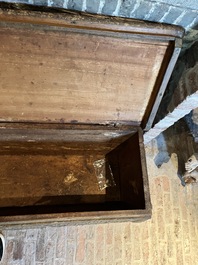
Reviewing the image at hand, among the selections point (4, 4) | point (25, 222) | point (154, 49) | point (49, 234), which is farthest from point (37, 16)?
point (49, 234)

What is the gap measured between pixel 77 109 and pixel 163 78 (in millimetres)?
469

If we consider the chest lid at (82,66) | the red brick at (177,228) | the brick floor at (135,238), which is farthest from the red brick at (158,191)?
the chest lid at (82,66)

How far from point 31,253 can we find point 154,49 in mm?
1476

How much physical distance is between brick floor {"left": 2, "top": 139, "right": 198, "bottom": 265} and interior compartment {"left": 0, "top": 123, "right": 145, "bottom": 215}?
268 mm

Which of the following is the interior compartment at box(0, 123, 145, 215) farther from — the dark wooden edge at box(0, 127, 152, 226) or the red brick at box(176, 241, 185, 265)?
the red brick at box(176, 241, 185, 265)

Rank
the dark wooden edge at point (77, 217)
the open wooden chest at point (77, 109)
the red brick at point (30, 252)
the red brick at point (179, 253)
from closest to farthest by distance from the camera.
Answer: the open wooden chest at point (77, 109) → the dark wooden edge at point (77, 217) → the red brick at point (30, 252) → the red brick at point (179, 253)

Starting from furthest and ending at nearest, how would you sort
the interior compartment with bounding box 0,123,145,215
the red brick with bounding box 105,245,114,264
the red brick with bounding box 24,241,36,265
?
the red brick with bounding box 105,245,114,264 → the red brick with bounding box 24,241,36,265 → the interior compartment with bounding box 0,123,145,215

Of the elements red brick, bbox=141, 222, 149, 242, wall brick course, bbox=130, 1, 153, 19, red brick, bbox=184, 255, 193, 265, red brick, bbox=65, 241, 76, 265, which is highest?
wall brick course, bbox=130, 1, 153, 19

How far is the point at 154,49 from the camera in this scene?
3.95ft

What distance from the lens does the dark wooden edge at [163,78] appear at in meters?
1.18

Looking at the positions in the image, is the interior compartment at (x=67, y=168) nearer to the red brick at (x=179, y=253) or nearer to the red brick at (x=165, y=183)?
the red brick at (x=165, y=183)

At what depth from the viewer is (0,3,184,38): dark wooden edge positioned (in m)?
1.00

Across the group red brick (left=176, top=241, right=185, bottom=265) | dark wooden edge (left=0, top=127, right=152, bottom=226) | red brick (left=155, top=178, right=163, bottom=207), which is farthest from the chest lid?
red brick (left=176, top=241, right=185, bottom=265)

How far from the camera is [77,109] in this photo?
1.50m
